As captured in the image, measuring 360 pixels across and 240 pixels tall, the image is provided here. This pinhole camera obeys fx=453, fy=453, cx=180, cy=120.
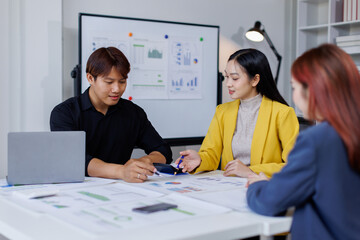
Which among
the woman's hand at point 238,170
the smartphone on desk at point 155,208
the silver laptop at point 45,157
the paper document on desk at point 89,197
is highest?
the silver laptop at point 45,157

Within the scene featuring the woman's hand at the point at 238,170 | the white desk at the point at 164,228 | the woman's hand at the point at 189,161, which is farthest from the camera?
the woman's hand at the point at 189,161

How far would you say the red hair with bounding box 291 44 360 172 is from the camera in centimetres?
110

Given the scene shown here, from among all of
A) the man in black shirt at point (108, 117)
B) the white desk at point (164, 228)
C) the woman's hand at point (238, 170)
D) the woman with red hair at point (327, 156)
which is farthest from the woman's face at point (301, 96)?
the man in black shirt at point (108, 117)

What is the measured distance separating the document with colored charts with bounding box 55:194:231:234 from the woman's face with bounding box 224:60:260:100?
3.02 ft

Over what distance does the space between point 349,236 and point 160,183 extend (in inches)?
32.3

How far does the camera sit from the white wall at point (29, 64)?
8.78ft

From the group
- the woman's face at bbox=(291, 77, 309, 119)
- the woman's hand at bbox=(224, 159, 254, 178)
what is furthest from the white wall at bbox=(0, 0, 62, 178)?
the woman's face at bbox=(291, 77, 309, 119)

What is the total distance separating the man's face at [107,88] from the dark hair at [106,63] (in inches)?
0.8

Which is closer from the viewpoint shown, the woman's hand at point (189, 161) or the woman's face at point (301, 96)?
the woman's face at point (301, 96)

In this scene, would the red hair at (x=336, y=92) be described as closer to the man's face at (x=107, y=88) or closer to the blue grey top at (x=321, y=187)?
the blue grey top at (x=321, y=187)

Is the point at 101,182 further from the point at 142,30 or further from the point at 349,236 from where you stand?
the point at 142,30

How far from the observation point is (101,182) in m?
1.79

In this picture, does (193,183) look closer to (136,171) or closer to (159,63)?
(136,171)

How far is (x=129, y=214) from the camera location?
1270 mm
